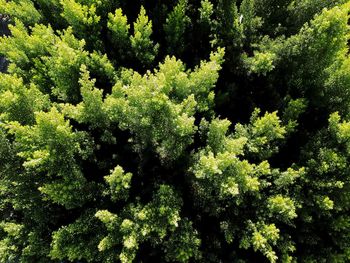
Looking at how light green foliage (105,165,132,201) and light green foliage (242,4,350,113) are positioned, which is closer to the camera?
light green foliage (105,165,132,201)

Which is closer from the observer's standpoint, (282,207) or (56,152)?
(56,152)

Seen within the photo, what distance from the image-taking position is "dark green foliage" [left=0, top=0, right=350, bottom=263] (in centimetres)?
579

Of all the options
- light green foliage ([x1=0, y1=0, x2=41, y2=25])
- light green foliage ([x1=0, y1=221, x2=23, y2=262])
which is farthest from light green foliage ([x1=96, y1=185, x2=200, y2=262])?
light green foliage ([x1=0, y1=0, x2=41, y2=25])

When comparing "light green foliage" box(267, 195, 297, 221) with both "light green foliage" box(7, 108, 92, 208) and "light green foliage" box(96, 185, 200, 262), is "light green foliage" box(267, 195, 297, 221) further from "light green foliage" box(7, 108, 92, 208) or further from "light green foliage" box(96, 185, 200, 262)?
"light green foliage" box(7, 108, 92, 208)

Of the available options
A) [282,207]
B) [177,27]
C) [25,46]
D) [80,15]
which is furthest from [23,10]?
[282,207]

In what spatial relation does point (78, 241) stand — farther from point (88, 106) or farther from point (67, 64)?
point (67, 64)

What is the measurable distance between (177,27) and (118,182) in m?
3.73

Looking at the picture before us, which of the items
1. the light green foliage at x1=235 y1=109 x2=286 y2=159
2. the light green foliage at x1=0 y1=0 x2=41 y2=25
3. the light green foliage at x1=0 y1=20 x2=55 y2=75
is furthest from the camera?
the light green foliage at x1=0 y1=0 x2=41 y2=25

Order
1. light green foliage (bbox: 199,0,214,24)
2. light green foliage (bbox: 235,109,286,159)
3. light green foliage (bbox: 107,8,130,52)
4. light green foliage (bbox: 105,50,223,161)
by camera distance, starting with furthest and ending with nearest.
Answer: light green foliage (bbox: 199,0,214,24), light green foliage (bbox: 107,8,130,52), light green foliage (bbox: 235,109,286,159), light green foliage (bbox: 105,50,223,161)

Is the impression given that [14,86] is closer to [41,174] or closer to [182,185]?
[41,174]

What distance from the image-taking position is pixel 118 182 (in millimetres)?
5703

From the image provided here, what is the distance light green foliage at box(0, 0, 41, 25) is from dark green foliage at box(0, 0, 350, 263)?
3.61 feet

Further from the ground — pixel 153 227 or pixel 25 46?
pixel 25 46

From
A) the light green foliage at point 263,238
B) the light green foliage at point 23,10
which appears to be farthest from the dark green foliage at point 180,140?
the light green foliage at point 23,10
